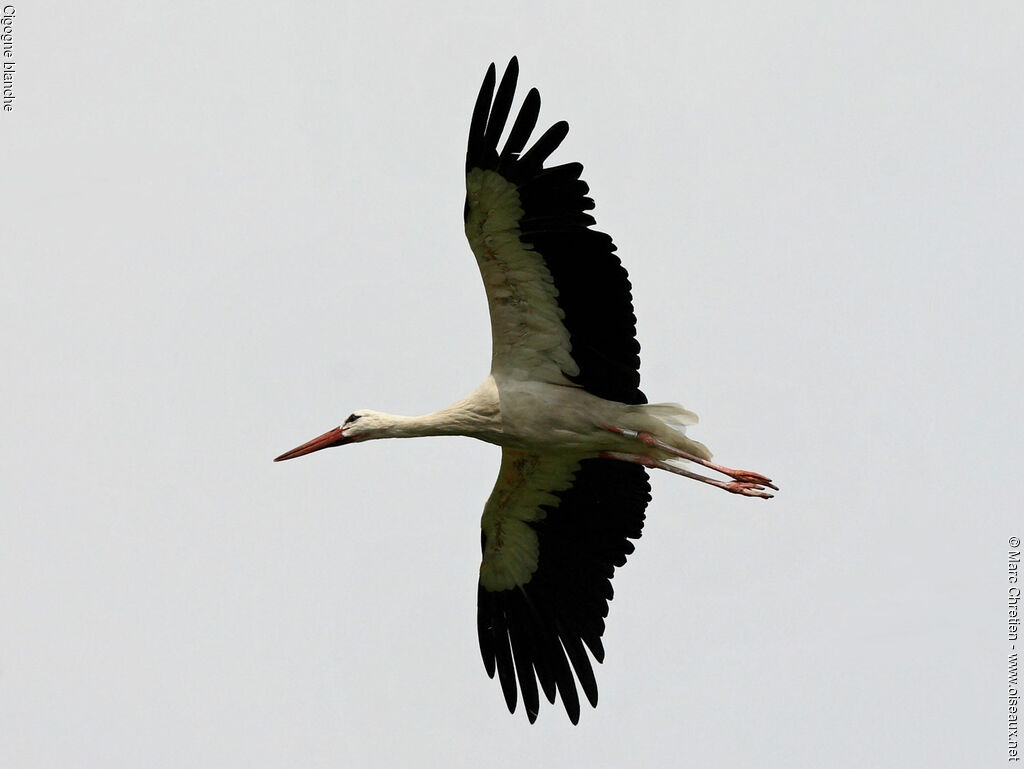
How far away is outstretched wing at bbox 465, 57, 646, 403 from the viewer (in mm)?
10258

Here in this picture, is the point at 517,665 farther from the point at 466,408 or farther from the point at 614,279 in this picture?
the point at 614,279

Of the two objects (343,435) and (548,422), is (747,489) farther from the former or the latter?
(343,435)

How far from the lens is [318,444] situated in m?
12.0

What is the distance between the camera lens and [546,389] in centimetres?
1112

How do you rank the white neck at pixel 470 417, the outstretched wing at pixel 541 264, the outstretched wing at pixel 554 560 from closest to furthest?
the outstretched wing at pixel 541 264 → the white neck at pixel 470 417 → the outstretched wing at pixel 554 560

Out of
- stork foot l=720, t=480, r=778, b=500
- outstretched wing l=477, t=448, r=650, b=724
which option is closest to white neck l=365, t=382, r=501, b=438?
outstretched wing l=477, t=448, r=650, b=724

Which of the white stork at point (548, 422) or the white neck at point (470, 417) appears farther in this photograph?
the white neck at point (470, 417)

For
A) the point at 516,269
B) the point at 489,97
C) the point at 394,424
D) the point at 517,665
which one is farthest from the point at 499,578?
the point at 489,97

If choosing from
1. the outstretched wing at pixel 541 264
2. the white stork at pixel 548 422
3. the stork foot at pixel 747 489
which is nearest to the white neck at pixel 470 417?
the white stork at pixel 548 422

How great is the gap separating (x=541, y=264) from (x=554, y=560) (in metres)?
2.22

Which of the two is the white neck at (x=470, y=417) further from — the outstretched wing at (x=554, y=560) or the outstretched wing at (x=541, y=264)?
the outstretched wing at (x=554, y=560)

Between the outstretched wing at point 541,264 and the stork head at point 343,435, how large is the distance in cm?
108

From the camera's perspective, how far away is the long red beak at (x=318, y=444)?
39.1 ft

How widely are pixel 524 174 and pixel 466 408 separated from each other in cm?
163
